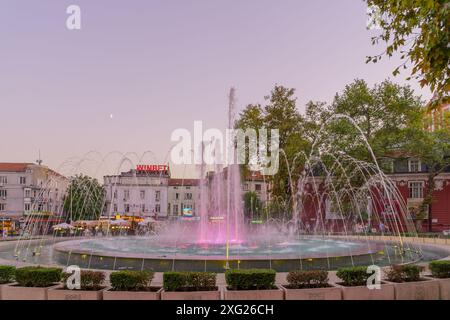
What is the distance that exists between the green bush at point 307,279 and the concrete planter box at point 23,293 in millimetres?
6754

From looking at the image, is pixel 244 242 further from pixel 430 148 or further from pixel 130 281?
pixel 430 148

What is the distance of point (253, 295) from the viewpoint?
10820 mm

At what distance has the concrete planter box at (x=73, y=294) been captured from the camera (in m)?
10.9

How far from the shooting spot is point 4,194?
271ft

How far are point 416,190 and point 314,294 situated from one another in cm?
5587

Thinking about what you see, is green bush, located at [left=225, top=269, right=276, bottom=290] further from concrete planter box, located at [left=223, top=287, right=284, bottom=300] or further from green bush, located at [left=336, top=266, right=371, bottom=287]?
green bush, located at [left=336, top=266, right=371, bottom=287]

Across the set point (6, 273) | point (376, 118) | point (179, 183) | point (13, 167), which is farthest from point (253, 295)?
point (179, 183)

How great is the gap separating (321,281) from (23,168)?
8421cm

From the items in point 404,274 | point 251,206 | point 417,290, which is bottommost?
point 251,206

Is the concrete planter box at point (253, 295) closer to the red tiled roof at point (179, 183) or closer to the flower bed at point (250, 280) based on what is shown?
the flower bed at point (250, 280)

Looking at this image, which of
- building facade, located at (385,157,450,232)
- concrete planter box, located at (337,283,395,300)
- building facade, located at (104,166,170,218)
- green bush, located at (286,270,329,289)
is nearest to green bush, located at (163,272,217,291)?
green bush, located at (286,270,329,289)

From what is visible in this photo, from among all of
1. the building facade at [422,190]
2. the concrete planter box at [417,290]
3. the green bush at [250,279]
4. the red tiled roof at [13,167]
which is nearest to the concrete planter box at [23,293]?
the green bush at [250,279]

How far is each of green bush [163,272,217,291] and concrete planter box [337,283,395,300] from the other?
11.7 feet

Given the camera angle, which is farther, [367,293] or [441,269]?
[441,269]
